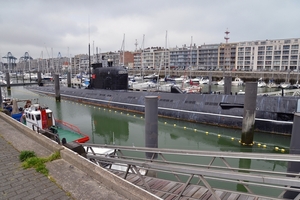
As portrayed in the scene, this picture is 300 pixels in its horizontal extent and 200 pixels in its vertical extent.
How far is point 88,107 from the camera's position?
28.2m

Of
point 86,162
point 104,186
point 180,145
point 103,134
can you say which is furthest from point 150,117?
point 103,134

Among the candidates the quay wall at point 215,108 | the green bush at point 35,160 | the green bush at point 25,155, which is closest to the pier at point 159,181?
the green bush at point 35,160

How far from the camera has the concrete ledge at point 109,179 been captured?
3.91 metres

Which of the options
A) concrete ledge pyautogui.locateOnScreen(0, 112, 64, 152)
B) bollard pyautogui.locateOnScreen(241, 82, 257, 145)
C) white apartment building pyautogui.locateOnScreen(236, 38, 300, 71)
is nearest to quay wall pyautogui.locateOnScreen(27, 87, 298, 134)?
bollard pyautogui.locateOnScreen(241, 82, 257, 145)

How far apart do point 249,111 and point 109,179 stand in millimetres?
10813

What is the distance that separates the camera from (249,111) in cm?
1295

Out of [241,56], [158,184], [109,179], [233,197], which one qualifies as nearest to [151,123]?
[158,184]

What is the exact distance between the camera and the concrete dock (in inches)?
166

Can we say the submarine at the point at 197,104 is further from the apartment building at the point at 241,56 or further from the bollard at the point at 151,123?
the apartment building at the point at 241,56

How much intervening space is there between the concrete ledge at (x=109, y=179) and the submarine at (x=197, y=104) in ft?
44.5

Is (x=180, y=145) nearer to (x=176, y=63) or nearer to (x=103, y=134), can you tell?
(x=103, y=134)

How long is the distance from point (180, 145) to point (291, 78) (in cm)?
5267

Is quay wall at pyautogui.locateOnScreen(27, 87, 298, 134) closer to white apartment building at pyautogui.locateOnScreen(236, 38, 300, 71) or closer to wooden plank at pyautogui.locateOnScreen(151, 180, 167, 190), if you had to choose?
wooden plank at pyautogui.locateOnScreen(151, 180, 167, 190)

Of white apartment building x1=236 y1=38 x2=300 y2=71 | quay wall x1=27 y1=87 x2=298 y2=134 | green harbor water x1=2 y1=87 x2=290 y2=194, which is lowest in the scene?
green harbor water x1=2 y1=87 x2=290 y2=194
